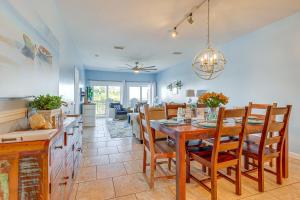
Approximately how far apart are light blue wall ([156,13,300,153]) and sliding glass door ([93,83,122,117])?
5.97 metres

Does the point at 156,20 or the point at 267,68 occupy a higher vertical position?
the point at 156,20

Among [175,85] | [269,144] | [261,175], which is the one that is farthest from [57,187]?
[175,85]

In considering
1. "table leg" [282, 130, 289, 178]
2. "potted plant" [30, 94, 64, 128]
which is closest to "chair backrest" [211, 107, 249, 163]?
"table leg" [282, 130, 289, 178]

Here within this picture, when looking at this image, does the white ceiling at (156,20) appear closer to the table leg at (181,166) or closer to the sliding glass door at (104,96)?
the table leg at (181,166)

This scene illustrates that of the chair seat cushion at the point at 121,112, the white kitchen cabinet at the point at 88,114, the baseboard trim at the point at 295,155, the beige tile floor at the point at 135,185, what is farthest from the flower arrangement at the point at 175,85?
the beige tile floor at the point at 135,185

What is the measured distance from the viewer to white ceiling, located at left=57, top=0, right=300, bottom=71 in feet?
9.14

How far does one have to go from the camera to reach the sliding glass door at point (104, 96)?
9352 millimetres

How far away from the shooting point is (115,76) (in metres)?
9.51

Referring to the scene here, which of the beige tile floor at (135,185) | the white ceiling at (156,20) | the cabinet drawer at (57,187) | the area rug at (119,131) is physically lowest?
the beige tile floor at (135,185)

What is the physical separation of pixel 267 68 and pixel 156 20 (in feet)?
8.41

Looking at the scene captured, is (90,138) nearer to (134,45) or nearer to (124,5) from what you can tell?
(134,45)

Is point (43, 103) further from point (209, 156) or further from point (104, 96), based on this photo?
point (104, 96)

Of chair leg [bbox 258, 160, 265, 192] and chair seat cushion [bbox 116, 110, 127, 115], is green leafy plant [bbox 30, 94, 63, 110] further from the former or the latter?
chair seat cushion [bbox 116, 110, 127, 115]

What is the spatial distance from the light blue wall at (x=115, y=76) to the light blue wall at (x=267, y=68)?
5.41 metres
